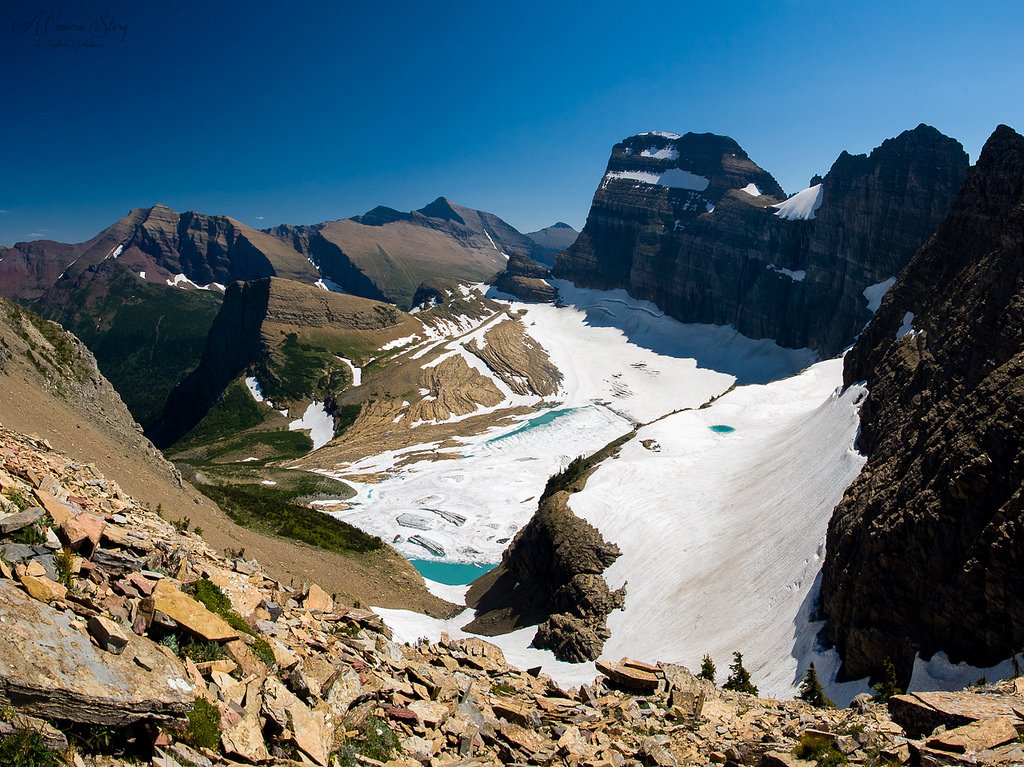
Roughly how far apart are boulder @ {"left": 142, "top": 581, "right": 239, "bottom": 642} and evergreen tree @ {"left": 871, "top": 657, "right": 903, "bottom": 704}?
19.9 m

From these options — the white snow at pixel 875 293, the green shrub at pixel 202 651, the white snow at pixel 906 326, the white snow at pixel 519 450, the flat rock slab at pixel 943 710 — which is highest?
the white snow at pixel 875 293

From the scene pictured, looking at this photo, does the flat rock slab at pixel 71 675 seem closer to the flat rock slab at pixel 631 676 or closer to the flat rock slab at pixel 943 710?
the flat rock slab at pixel 631 676

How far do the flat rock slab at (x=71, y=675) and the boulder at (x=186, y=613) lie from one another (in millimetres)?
1294

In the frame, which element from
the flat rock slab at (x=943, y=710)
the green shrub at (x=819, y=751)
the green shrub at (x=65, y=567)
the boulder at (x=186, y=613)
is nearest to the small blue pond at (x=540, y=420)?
the green shrub at (x=819, y=751)

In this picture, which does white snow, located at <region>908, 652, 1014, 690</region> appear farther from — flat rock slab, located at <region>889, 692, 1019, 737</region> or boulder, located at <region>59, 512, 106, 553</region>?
boulder, located at <region>59, 512, 106, 553</region>

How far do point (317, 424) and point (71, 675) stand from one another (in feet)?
522

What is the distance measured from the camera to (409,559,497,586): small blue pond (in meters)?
75.1

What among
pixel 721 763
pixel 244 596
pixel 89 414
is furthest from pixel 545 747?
pixel 89 414

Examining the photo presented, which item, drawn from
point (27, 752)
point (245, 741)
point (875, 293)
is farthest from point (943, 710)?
point (875, 293)

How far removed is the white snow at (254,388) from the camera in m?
176

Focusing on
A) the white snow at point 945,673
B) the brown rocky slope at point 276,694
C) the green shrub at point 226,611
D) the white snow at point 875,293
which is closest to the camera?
the brown rocky slope at point 276,694

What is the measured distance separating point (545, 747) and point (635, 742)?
8.91 ft

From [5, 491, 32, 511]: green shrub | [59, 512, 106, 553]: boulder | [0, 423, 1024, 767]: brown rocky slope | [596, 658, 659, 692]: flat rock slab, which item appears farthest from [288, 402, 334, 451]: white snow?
[59, 512, 106, 553]: boulder

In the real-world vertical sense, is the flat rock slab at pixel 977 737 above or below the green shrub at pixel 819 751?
above
